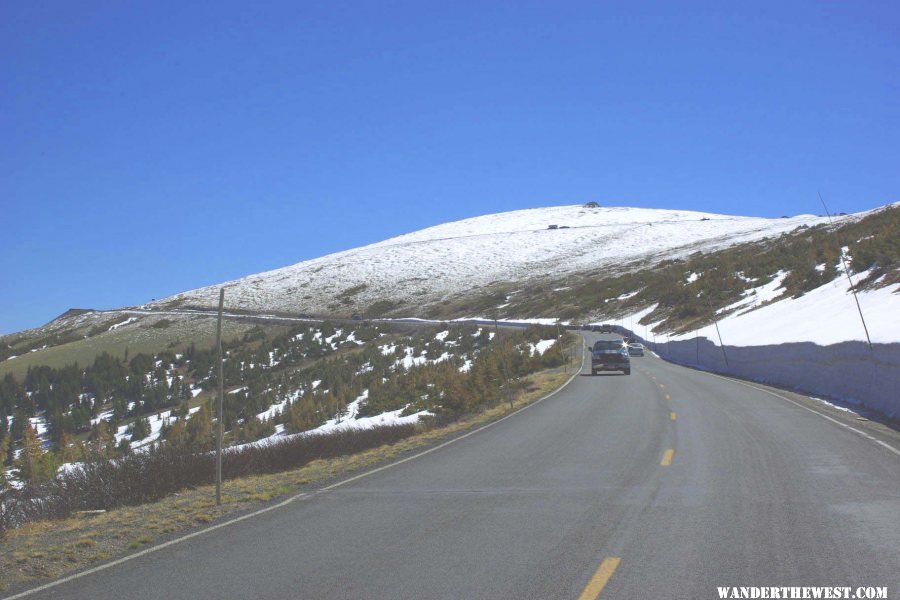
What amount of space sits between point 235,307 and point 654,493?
11676 cm

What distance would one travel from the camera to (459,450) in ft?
49.4

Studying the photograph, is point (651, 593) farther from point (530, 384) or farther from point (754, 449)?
point (530, 384)

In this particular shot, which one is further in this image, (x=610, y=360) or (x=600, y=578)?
(x=610, y=360)

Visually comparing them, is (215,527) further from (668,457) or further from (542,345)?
(542,345)

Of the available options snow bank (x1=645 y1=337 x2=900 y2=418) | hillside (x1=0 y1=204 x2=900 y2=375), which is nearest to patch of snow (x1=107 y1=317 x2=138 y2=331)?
hillside (x1=0 y1=204 x2=900 y2=375)

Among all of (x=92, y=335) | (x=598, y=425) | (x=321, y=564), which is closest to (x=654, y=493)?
(x=321, y=564)

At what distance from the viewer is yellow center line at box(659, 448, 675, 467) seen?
12227 mm

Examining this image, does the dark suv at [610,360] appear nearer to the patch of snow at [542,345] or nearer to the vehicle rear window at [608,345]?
the vehicle rear window at [608,345]

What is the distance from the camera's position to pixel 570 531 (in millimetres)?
8000

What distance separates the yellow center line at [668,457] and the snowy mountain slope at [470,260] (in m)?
92.5

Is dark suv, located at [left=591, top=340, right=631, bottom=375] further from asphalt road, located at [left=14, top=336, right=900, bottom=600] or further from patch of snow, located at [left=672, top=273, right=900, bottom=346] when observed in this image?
asphalt road, located at [left=14, top=336, right=900, bottom=600]

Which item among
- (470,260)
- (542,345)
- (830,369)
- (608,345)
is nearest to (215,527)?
(830,369)

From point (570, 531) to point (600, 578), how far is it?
1.70m

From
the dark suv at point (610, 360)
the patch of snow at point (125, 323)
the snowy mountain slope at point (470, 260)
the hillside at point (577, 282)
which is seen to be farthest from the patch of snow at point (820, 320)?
the patch of snow at point (125, 323)
